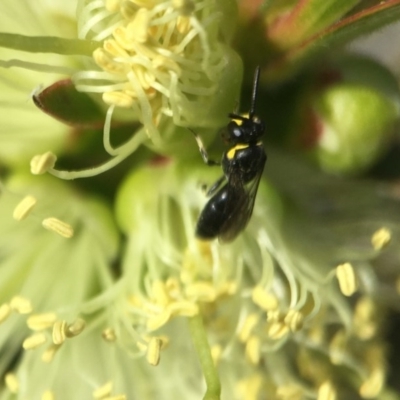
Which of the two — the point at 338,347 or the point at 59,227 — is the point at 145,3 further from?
the point at 338,347

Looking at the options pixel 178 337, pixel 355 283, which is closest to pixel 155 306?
pixel 178 337

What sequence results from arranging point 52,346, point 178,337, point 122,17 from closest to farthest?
point 122,17
point 52,346
point 178,337

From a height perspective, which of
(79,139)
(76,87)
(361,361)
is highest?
(76,87)

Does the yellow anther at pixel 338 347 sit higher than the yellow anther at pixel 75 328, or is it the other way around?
the yellow anther at pixel 75 328

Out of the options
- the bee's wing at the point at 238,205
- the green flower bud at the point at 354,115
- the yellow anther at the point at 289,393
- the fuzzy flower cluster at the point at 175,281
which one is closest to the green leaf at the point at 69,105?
→ the fuzzy flower cluster at the point at 175,281

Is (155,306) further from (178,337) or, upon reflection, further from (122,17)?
(122,17)

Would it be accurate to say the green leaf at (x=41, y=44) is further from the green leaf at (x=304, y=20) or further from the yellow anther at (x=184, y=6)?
the green leaf at (x=304, y=20)
